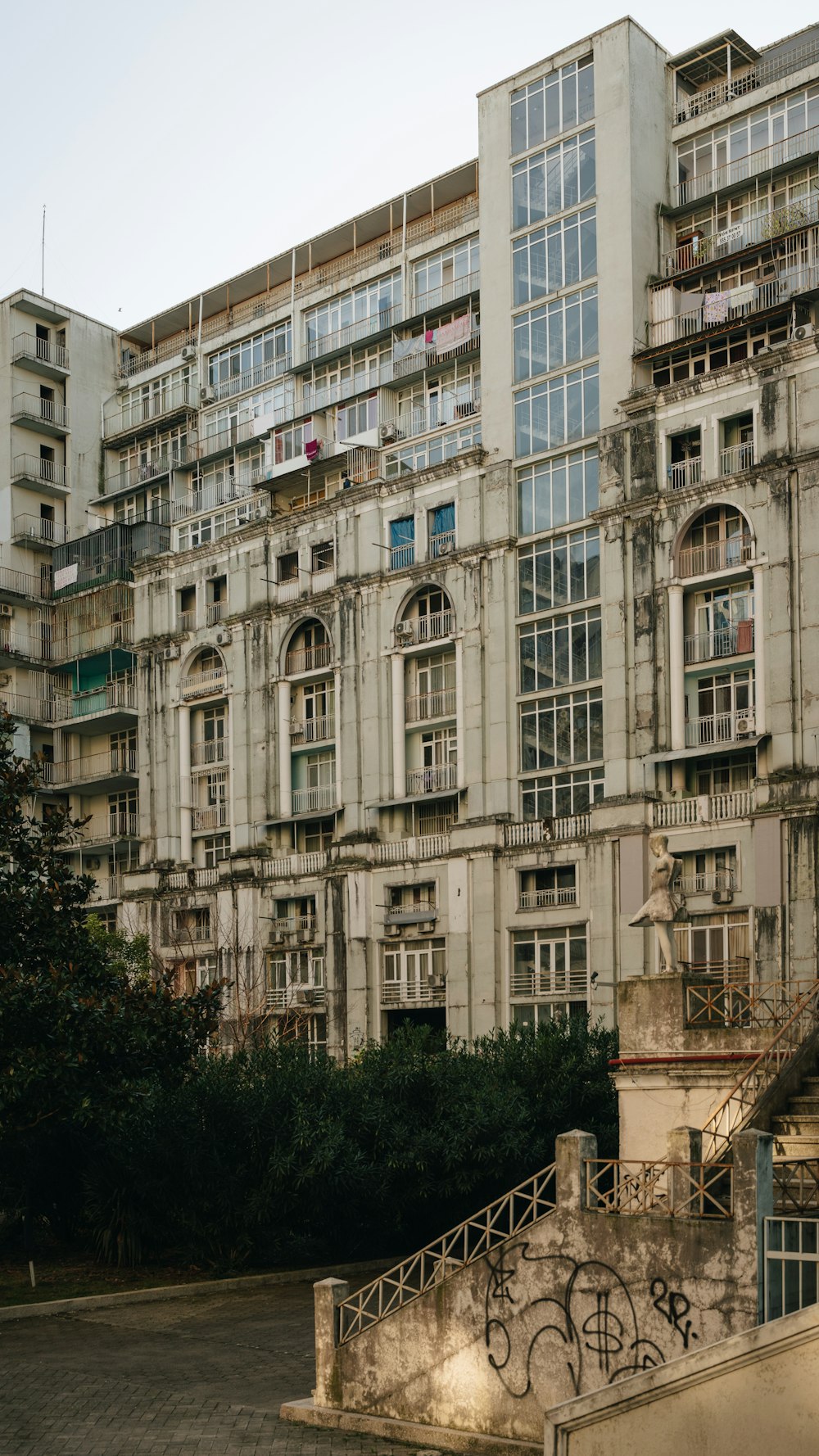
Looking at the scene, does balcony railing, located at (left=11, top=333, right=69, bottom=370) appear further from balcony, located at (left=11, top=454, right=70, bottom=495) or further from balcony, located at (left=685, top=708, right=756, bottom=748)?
balcony, located at (left=685, top=708, right=756, bottom=748)

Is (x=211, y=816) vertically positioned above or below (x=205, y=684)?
below

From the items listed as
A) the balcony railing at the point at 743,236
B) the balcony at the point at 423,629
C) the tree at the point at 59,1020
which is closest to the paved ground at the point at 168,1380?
the tree at the point at 59,1020

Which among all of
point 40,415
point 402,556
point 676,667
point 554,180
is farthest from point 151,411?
point 676,667

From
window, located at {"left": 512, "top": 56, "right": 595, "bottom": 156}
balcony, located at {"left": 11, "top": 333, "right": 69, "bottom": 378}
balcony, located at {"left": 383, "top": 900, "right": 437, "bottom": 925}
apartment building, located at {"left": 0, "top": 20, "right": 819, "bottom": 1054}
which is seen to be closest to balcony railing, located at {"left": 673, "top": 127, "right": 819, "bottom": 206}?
apartment building, located at {"left": 0, "top": 20, "right": 819, "bottom": 1054}

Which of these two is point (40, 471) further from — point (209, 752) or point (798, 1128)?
point (798, 1128)

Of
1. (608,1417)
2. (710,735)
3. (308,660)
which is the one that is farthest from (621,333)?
(608,1417)

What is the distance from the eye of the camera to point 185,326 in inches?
3137

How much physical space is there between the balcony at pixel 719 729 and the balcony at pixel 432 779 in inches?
373

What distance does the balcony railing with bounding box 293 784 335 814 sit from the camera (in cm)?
6234

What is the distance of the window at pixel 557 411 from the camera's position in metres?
54.6

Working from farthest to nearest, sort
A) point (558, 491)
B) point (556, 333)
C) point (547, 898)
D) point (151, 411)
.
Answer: point (151, 411) → point (556, 333) → point (558, 491) → point (547, 898)

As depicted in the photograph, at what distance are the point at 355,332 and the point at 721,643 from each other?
24794mm

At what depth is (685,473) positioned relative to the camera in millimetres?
52125

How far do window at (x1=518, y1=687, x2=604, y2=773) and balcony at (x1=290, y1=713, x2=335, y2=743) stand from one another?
Result: 9556 millimetres
